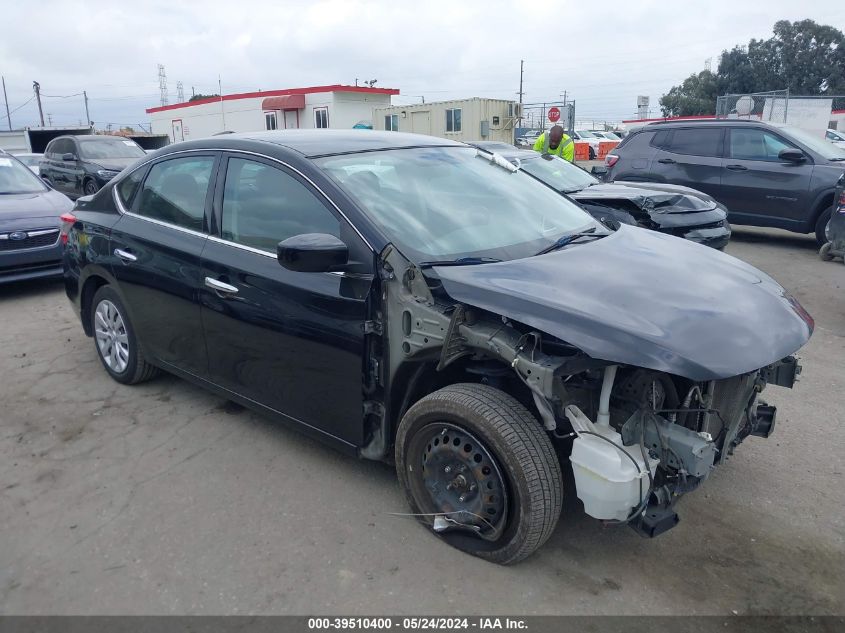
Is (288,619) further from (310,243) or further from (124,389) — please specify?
(124,389)

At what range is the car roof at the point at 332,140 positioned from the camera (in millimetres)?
3521

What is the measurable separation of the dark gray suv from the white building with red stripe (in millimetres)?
18726

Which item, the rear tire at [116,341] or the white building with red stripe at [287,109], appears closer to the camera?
the rear tire at [116,341]

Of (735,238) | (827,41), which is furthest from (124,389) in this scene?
(827,41)

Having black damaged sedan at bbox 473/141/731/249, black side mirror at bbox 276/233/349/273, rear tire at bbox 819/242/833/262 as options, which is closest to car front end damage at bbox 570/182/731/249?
black damaged sedan at bbox 473/141/731/249

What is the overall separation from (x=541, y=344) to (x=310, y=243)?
3.50ft

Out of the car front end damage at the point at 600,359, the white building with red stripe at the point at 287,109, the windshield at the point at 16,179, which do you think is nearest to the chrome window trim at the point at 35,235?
the windshield at the point at 16,179

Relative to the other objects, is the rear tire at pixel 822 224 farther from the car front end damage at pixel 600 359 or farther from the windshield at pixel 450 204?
the car front end damage at pixel 600 359

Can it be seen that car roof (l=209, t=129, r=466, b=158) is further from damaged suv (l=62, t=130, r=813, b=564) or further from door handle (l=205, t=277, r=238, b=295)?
door handle (l=205, t=277, r=238, b=295)

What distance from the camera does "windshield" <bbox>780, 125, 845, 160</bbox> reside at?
911 centimetres

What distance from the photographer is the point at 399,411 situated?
307 centimetres

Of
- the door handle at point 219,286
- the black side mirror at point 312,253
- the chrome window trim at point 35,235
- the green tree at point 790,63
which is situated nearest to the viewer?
the black side mirror at point 312,253

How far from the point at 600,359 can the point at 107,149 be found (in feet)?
50.2

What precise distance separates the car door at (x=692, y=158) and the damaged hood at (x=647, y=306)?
729cm
